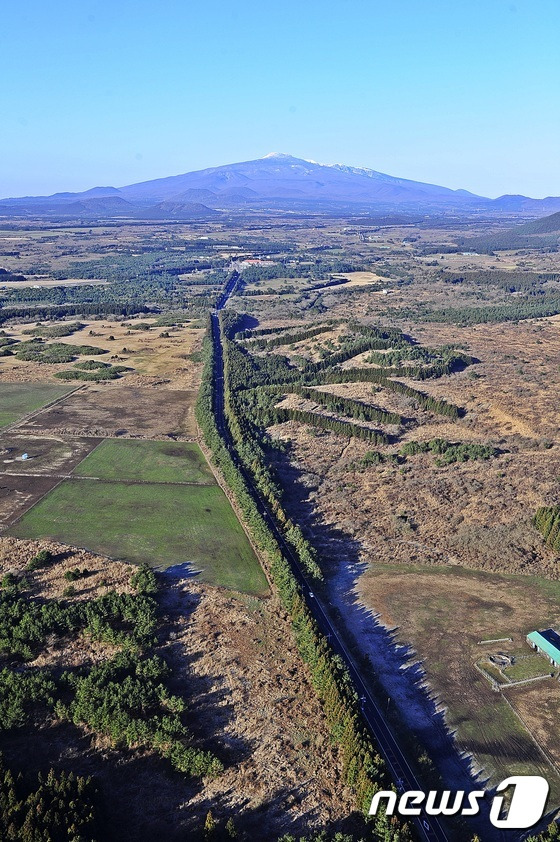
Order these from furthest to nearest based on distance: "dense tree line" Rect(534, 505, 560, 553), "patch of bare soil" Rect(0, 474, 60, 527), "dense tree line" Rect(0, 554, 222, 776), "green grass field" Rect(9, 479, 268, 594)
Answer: "patch of bare soil" Rect(0, 474, 60, 527) → "dense tree line" Rect(534, 505, 560, 553) → "green grass field" Rect(9, 479, 268, 594) → "dense tree line" Rect(0, 554, 222, 776)

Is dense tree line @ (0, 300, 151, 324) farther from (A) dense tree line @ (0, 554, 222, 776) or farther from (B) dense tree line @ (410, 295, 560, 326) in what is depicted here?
(A) dense tree line @ (0, 554, 222, 776)

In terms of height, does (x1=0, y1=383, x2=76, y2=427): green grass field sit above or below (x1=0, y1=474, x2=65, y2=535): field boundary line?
above

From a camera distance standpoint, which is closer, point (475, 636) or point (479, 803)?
point (479, 803)

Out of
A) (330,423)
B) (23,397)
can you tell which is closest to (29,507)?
(330,423)

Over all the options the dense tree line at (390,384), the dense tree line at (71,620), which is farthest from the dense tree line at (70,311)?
the dense tree line at (71,620)

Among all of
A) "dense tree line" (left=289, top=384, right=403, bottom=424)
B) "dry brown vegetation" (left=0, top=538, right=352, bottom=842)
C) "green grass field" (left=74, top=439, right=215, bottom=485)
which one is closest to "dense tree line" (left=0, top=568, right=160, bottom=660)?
"dry brown vegetation" (left=0, top=538, right=352, bottom=842)

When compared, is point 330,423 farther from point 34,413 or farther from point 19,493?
point 34,413

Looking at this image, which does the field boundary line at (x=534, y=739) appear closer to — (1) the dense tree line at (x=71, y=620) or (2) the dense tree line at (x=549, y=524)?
(2) the dense tree line at (x=549, y=524)

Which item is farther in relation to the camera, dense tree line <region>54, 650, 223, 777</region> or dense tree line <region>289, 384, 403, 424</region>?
dense tree line <region>289, 384, 403, 424</region>
